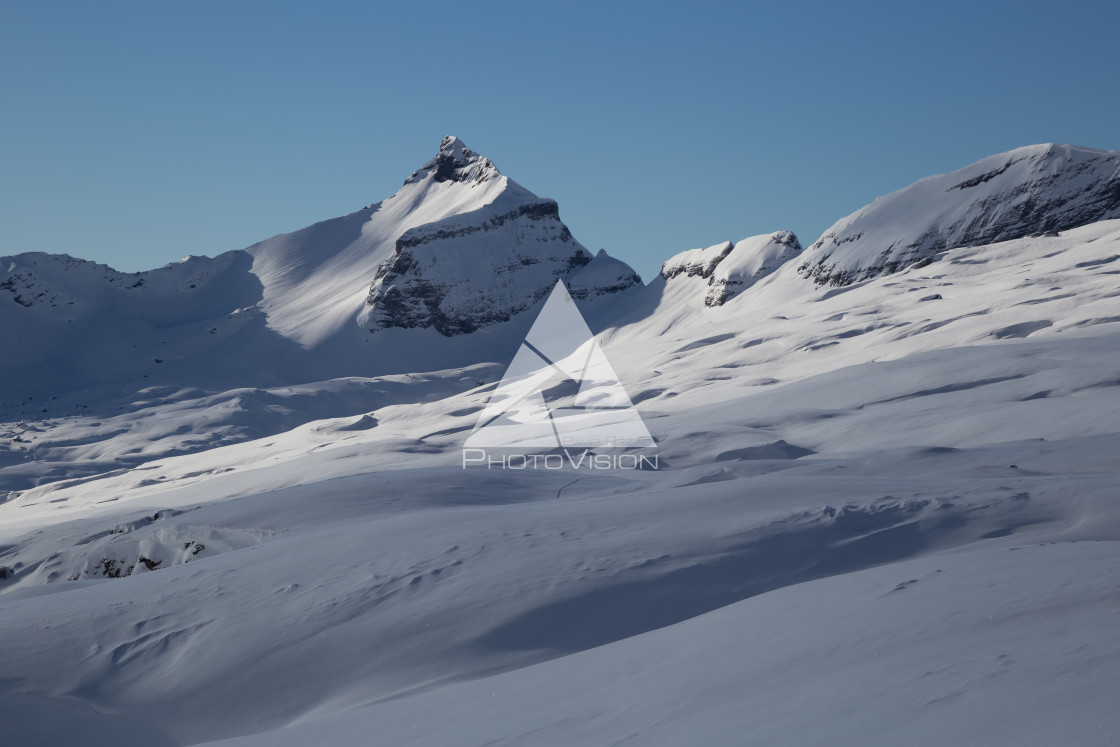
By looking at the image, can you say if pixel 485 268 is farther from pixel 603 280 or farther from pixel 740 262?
pixel 740 262

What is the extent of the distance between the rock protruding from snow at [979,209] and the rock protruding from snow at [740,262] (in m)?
9.05

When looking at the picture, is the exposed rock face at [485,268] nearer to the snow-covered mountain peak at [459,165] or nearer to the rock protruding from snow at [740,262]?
the snow-covered mountain peak at [459,165]

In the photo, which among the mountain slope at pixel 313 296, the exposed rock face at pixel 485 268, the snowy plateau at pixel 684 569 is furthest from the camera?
the exposed rock face at pixel 485 268

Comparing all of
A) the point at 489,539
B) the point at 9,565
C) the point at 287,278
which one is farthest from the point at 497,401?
the point at 287,278

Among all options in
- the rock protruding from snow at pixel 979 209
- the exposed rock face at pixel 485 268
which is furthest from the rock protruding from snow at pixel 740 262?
the exposed rock face at pixel 485 268

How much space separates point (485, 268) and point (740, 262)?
2545 centimetres

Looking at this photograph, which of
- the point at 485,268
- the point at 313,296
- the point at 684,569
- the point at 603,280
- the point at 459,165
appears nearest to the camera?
the point at 684,569

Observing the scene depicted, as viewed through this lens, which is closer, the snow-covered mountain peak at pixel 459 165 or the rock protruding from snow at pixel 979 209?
the rock protruding from snow at pixel 979 209

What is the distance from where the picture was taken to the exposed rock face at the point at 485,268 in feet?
217

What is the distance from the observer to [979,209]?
35719 mm

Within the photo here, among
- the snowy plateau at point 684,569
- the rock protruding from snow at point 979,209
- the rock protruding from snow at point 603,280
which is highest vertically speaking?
the rock protruding from snow at point 603,280

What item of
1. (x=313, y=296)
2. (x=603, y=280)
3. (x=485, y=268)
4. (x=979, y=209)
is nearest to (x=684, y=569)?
(x=979, y=209)

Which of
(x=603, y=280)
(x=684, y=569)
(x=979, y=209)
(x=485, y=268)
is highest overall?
(x=485, y=268)

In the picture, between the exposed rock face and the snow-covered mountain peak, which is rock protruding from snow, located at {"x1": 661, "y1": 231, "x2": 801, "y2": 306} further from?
the snow-covered mountain peak
